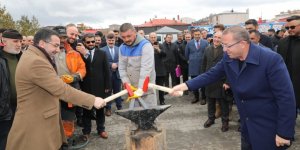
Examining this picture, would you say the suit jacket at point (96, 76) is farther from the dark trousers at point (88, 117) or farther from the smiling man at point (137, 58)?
the smiling man at point (137, 58)

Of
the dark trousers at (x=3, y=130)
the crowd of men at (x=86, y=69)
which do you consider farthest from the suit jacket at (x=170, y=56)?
the dark trousers at (x=3, y=130)

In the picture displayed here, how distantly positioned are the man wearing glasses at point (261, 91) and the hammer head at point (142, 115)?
904mm

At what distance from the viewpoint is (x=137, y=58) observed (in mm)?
4730

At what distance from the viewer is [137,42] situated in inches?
183

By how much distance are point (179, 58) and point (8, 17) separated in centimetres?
1700

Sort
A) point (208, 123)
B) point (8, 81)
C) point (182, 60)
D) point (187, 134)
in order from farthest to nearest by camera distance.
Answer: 1. point (182, 60)
2. point (208, 123)
3. point (187, 134)
4. point (8, 81)

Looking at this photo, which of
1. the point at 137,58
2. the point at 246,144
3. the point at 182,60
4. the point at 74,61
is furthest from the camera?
the point at 182,60

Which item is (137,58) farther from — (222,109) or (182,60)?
(182,60)

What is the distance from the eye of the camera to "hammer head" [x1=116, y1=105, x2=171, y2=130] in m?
3.21

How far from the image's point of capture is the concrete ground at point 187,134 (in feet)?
18.4

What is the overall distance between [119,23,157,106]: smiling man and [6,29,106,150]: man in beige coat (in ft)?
4.55

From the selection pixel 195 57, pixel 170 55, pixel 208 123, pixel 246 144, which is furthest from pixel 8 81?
pixel 170 55

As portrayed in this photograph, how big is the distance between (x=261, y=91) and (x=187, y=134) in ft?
11.2

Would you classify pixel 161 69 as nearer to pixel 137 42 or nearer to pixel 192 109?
pixel 192 109
